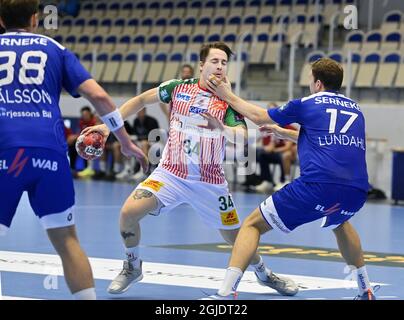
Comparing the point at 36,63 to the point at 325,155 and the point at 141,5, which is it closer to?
the point at 325,155

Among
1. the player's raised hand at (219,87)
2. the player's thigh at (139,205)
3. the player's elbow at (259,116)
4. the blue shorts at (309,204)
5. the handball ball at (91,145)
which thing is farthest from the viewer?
the player's thigh at (139,205)

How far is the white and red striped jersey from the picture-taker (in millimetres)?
7855

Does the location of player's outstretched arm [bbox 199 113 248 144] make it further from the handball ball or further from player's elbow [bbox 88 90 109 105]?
player's elbow [bbox 88 90 109 105]

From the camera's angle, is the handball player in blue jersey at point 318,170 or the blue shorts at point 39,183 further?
the handball player in blue jersey at point 318,170

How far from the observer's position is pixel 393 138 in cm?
1911

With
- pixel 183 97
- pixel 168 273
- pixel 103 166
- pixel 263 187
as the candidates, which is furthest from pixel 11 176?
pixel 103 166

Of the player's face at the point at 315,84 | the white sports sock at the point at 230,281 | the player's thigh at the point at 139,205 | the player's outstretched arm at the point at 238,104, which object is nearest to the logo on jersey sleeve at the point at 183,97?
the player's outstretched arm at the point at 238,104

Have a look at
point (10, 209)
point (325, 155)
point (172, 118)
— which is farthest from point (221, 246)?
point (10, 209)

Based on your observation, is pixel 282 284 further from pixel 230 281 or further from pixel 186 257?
pixel 186 257

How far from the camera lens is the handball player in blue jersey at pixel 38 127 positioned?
5.45 metres

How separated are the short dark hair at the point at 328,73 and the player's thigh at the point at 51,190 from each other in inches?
94.8

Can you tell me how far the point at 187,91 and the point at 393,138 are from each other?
1174 cm

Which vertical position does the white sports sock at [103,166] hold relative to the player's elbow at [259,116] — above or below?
above

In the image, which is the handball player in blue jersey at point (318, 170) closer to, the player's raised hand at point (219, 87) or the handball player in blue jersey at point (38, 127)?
the player's raised hand at point (219, 87)
